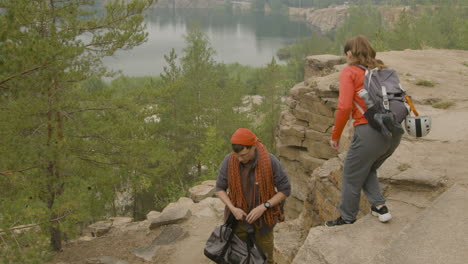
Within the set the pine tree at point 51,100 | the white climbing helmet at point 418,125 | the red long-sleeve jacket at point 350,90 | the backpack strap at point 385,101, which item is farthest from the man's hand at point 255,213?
the pine tree at point 51,100

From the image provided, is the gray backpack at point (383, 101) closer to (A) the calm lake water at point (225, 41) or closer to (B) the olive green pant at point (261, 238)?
(B) the olive green pant at point (261, 238)

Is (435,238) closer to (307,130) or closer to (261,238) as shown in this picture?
(261,238)

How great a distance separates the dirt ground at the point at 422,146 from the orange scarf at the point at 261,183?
2.15 meters

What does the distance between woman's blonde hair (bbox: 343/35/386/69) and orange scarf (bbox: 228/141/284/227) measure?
1.14 metres

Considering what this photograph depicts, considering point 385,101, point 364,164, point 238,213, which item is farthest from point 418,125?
point 238,213

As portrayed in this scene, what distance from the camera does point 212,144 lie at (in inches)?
717

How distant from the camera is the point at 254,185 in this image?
373 centimetres

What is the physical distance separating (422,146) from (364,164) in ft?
7.21

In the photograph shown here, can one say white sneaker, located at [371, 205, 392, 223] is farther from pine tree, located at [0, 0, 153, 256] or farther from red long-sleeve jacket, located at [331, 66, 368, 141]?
pine tree, located at [0, 0, 153, 256]

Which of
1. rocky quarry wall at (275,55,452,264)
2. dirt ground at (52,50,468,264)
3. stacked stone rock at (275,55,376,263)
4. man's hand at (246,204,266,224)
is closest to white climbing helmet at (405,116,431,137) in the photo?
rocky quarry wall at (275,55,452,264)

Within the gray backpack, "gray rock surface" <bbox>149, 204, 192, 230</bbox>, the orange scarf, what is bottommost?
"gray rock surface" <bbox>149, 204, 192, 230</bbox>

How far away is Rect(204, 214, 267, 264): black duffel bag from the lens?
3639mm

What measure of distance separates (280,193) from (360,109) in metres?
1.03

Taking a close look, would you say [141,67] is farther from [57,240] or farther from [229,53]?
[57,240]
